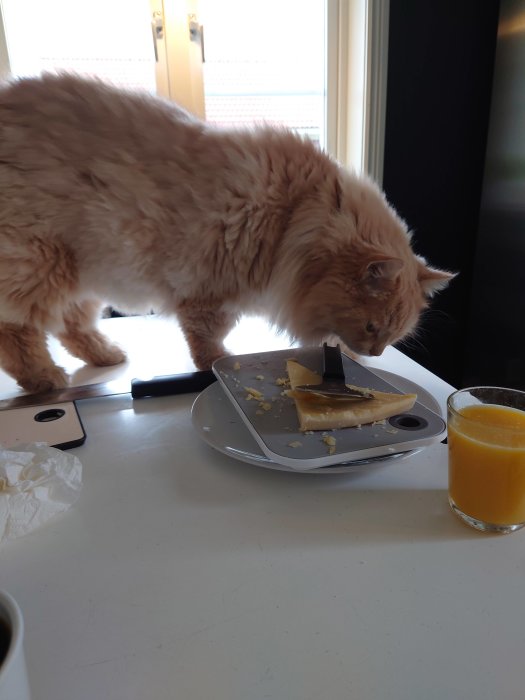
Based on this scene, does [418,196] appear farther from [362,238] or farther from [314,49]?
[362,238]

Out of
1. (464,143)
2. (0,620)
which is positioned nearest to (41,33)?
(464,143)

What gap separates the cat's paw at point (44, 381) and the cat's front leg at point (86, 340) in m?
0.12

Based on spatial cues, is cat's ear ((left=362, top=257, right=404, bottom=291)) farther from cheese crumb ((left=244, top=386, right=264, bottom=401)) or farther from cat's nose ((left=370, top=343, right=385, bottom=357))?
cheese crumb ((left=244, top=386, right=264, bottom=401))

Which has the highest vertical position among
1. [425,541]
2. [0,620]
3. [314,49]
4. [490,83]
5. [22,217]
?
[314,49]

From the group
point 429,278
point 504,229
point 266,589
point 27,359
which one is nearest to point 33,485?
point 266,589

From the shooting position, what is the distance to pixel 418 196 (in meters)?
2.11

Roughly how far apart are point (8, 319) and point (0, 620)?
2.75ft

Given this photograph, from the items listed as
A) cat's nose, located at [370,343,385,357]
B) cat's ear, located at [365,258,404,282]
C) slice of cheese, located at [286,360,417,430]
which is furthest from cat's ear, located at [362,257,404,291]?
slice of cheese, located at [286,360,417,430]

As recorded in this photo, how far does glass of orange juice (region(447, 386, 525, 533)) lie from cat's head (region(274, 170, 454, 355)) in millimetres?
492

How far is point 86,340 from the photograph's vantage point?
1.15 meters

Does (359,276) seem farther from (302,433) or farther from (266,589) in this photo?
(266,589)

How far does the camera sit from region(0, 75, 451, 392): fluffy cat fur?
3.26 feet

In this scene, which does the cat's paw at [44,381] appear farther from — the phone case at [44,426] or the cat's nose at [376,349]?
the cat's nose at [376,349]

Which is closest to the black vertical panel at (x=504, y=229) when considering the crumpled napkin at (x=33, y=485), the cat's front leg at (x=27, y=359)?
the cat's front leg at (x=27, y=359)
